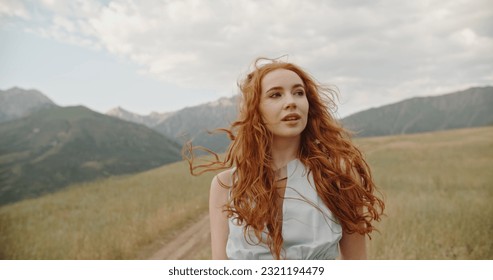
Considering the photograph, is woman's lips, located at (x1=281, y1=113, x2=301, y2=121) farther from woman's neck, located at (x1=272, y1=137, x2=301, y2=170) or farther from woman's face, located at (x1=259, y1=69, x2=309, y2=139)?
woman's neck, located at (x1=272, y1=137, x2=301, y2=170)

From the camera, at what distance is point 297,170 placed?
6.15 feet

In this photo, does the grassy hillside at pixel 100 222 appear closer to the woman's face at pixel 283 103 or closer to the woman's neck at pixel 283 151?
the woman's neck at pixel 283 151

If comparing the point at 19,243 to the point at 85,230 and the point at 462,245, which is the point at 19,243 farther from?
the point at 462,245

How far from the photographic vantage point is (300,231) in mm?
1737

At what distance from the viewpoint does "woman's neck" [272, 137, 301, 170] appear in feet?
6.39

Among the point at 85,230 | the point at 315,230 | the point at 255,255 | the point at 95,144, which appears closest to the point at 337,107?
the point at 315,230

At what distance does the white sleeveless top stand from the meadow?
52.4 inches

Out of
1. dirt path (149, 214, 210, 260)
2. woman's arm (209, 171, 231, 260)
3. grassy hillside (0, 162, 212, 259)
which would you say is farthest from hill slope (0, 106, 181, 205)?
woman's arm (209, 171, 231, 260)

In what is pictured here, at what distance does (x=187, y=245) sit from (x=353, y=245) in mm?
5300

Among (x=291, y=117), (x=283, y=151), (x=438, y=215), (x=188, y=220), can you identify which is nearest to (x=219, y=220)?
(x=283, y=151)

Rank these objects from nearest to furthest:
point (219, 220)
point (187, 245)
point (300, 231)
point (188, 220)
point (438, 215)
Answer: point (300, 231)
point (219, 220)
point (187, 245)
point (438, 215)
point (188, 220)

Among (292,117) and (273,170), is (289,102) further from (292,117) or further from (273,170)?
(273,170)
